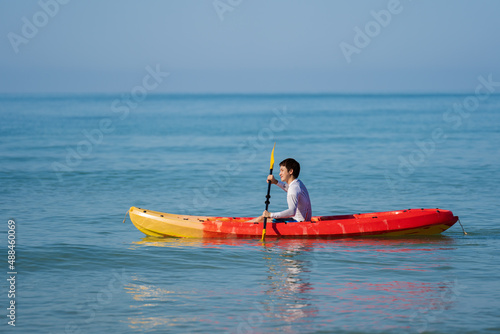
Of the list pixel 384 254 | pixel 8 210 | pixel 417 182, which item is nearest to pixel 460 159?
pixel 417 182

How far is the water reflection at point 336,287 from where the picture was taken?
6.48 m

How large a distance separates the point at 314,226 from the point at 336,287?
7.41 feet

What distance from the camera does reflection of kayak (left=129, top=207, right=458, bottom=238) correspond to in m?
9.84

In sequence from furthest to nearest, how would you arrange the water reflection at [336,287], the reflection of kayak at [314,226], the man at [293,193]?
the reflection of kayak at [314,226] → the man at [293,193] → the water reflection at [336,287]

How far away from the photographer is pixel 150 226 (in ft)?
34.5

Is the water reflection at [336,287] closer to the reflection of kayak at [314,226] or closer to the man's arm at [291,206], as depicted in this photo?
the reflection of kayak at [314,226]

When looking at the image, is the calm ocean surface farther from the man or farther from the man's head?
the man's head

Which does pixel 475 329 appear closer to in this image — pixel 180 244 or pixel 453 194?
pixel 180 244

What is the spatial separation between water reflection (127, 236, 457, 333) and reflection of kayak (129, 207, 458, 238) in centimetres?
13

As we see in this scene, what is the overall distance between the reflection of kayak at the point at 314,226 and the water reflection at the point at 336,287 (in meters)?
0.13

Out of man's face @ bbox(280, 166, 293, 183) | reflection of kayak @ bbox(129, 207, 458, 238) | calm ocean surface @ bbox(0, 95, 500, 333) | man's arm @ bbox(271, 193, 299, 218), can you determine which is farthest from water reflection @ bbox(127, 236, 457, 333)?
man's face @ bbox(280, 166, 293, 183)

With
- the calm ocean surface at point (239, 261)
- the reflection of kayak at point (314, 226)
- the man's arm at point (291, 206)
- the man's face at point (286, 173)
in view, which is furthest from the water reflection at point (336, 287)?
the man's face at point (286, 173)

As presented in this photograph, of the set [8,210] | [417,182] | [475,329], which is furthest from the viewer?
[417,182]

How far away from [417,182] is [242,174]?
542 centimetres
